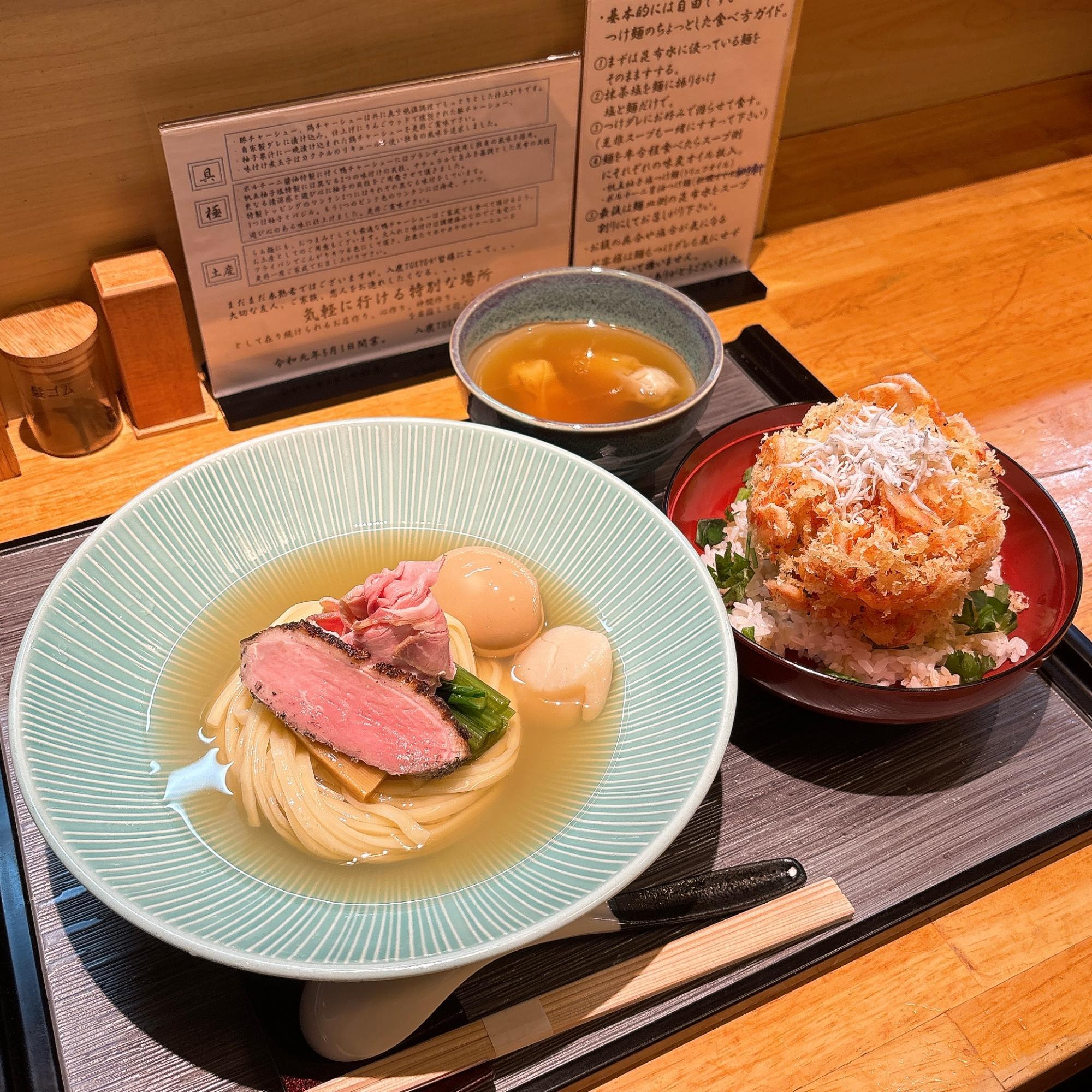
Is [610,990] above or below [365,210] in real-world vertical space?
below

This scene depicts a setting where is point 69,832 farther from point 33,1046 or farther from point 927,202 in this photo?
point 927,202

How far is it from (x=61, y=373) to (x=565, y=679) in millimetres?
848

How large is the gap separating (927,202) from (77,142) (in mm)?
1680

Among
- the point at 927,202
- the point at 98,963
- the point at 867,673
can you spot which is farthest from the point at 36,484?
the point at 927,202

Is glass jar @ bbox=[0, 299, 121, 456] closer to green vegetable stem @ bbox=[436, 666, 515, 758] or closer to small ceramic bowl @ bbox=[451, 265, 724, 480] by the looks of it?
small ceramic bowl @ bbox=[451, 265, 724, 480]

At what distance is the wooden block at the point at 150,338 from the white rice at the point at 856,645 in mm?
896

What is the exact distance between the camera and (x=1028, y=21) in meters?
2.37

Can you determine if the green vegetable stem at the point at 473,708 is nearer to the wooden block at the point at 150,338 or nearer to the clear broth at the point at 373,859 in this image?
the clear broth at the point at 373,859

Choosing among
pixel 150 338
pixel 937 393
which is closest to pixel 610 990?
pixel 150 338

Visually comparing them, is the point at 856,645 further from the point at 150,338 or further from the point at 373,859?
the point at 150,338

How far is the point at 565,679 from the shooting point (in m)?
1.16

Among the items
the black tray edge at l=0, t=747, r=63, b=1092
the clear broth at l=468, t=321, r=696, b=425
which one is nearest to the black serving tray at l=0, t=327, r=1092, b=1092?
the black tray edge at l=0, t=747, r=63, b=1092

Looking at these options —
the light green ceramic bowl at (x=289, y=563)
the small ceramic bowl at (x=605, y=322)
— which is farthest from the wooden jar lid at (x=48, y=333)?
the small ceramic bowl at (x=605, y=322)

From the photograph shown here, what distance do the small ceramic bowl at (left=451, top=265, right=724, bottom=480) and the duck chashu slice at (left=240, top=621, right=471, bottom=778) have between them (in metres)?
0.41
